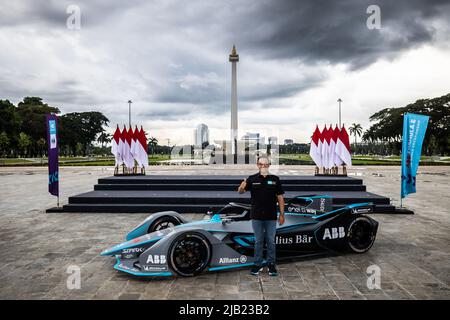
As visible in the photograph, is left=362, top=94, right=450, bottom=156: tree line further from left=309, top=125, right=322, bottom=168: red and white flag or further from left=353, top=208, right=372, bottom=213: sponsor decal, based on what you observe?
left=353, top=208, right=372, bottom=213: sponsor decal

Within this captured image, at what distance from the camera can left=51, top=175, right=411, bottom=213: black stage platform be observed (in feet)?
29.6

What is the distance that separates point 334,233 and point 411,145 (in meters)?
5.03

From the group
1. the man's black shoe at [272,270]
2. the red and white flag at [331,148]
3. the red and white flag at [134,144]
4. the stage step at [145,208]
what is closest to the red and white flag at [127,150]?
the red and white flag at [134,144]

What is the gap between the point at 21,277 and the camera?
14.1 feet

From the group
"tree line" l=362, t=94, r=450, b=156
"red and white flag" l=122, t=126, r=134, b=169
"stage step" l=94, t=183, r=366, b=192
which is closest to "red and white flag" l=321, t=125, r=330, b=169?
"stage step" l=94, t=183, r=366, b=192

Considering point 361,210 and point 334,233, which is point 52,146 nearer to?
point 334,233

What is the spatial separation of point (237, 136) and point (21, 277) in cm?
4059

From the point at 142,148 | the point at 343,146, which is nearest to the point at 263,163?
the point at 343,146

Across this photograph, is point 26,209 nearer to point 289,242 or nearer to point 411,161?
point 289,242

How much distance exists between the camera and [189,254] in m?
4.24

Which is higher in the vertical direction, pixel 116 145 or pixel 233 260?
pixel 116 145

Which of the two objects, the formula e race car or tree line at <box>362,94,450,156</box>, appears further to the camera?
tree line at <box>362,94,450,156</box>

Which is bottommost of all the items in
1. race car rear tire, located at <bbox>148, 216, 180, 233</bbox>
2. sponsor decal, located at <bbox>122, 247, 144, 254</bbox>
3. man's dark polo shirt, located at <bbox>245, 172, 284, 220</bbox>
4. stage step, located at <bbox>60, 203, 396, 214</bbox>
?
stage step, located at <bbox>60, 203, 396, 214</bbox>
